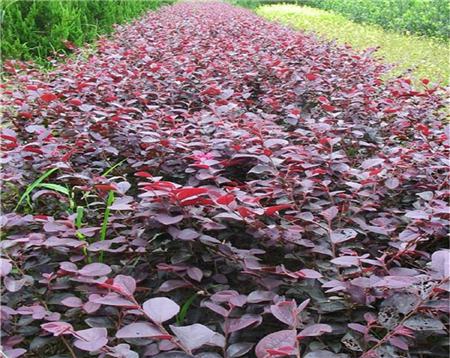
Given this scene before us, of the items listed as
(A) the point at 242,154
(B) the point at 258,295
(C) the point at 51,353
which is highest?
(A) the point at 242,154

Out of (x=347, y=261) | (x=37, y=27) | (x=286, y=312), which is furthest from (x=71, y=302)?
(x=37, y=27)

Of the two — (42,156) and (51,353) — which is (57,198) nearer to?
(42,156)

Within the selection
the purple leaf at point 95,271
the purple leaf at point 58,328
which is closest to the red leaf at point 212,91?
the purple leaf at point 95,271

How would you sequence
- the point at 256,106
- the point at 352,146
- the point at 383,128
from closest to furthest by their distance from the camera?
the point at 352,146 → the point at 383,128 → the point at 256,106

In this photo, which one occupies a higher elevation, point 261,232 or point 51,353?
point 261,232

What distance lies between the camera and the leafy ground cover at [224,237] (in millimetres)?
951

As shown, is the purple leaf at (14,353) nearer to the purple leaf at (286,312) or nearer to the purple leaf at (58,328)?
the purple leaf at (58,328)

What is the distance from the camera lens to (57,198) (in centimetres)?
160

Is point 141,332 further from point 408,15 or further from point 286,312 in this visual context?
point 408,15

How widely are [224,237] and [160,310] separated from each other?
0.37m

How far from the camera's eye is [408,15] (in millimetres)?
10211

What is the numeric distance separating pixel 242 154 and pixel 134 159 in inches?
18.8

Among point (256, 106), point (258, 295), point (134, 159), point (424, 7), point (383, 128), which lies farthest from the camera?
point (424, 7)

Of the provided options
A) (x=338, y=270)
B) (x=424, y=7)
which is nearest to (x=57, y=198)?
(x=338, y=270)
